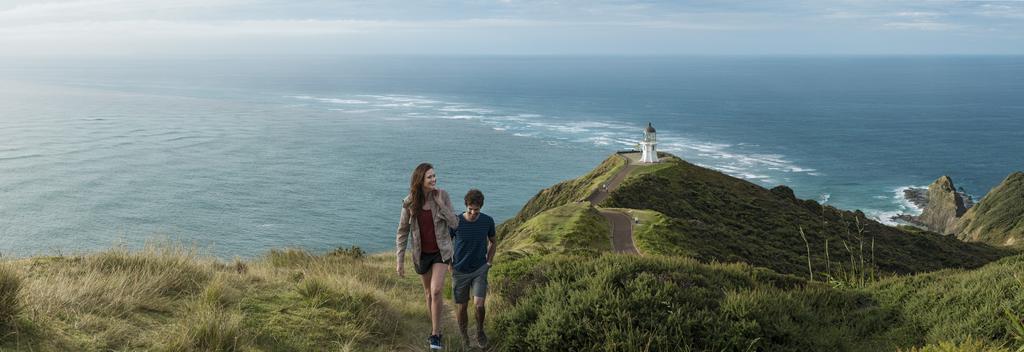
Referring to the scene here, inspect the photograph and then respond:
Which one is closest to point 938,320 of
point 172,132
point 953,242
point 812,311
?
point 812,311

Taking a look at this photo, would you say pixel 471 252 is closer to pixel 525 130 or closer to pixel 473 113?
pixel 525 130

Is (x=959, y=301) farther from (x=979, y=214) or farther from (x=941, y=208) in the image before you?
(x=941, y=208)

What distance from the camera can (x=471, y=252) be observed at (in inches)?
323

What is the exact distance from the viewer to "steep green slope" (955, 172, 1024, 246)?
61.0 metres

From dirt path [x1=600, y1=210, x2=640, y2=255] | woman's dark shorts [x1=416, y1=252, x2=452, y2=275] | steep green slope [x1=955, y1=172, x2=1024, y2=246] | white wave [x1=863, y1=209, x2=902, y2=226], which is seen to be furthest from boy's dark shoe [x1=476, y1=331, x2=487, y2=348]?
white wave [x1=863, y1=209, x2=902, y2=226]

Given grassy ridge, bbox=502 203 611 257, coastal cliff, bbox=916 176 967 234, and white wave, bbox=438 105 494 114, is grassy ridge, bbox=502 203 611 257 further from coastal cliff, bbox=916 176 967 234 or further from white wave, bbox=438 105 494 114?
white wave, bbox=438 105 494 114

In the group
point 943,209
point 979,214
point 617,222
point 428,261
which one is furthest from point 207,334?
point 943,209

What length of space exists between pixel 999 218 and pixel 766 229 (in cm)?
3478

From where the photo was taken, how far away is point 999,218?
6444 centimetres

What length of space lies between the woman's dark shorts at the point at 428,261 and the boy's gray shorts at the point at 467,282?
227 millimetres

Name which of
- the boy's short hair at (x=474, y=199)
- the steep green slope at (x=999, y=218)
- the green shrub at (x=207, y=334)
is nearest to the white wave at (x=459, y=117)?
the steep green slope at (x=999, y=218)

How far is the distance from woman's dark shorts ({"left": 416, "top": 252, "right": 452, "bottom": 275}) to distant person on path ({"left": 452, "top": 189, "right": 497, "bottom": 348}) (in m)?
0.20

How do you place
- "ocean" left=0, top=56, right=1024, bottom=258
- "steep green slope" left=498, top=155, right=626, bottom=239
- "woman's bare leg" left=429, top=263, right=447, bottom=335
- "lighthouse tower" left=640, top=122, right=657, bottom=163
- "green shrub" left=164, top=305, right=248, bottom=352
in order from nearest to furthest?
"green shrub" left=164, top=305, right=248, bottom=352 < "woman's bare leg" left=429, top=263, right=447, bottom=335 < "steep green slope" left=498, top=155, right=626, bottom=239 < "lighthouse tower" left=640, top=122, right=657, bottom=163 < "ocean" left=0, top=56, right=1024, bottom=258

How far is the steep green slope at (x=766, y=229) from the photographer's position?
33719mm
